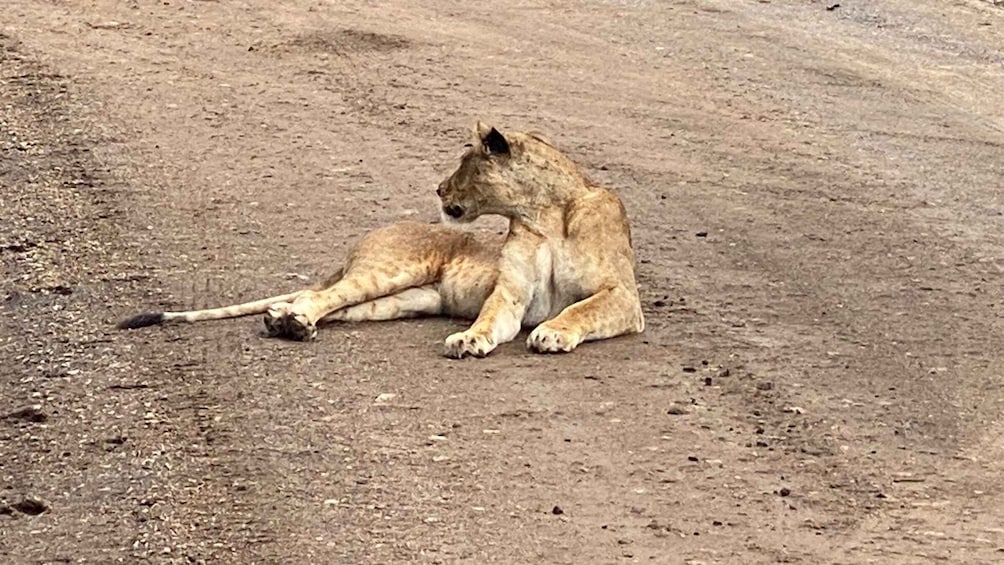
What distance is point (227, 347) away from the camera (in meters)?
7.80

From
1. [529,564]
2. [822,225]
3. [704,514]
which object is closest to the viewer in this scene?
[529,564]

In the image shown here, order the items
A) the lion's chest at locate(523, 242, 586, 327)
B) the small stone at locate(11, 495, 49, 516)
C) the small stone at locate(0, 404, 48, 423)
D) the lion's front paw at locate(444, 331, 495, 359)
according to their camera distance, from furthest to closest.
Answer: the lion's chest at locate(523, 242, 586, 327) < the lion's front paw at locate(444, 331, 495, 359) < the small stone at locate(0, 404, 48, 423) < the small stone at locate(11, 495, 49, 516)

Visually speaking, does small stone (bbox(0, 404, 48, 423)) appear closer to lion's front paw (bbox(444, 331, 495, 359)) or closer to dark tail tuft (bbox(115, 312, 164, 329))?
dark tail tuft (bbox(115, 312, 164, 329))

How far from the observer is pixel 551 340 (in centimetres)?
765

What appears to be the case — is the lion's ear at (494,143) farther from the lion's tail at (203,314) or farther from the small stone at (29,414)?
the small stone at (29,414)

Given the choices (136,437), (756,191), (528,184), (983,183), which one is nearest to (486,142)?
(528,184)

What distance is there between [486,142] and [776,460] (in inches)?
88.9

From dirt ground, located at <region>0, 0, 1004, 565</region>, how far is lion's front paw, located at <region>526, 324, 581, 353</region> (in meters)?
0.08

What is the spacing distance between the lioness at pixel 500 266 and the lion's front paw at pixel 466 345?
0.08 meters

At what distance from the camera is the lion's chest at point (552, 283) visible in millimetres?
8039

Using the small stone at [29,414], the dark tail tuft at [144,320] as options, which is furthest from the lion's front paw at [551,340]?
the small stone at [29,414]

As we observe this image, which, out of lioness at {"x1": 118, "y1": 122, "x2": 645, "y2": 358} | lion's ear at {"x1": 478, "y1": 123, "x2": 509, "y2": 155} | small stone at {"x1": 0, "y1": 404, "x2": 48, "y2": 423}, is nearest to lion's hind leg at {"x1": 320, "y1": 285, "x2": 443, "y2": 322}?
lioness at {"x1": 118, "y1": 122, "x2": 645, "y2": 358}

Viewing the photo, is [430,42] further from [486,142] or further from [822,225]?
[486,142]

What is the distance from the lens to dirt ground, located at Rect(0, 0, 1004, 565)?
6062 mm
